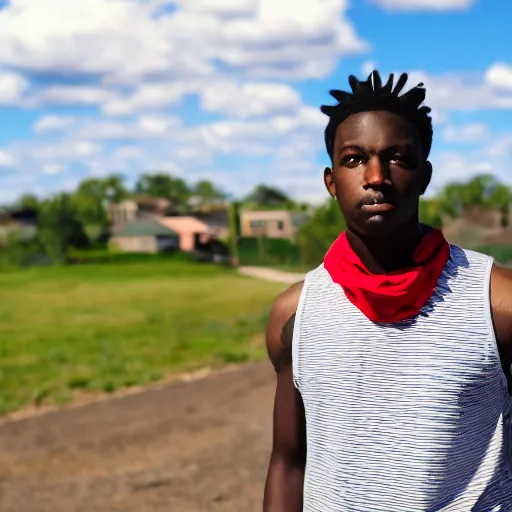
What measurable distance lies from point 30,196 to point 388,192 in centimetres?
4070

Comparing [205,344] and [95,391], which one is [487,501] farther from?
A: [205,344]

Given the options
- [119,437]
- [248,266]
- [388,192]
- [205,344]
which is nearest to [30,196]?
A: [248,266]

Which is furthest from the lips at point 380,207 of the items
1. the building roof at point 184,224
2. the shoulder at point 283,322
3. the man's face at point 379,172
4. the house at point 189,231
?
the building roof at point 184,224

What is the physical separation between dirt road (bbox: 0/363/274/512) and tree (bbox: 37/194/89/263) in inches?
777

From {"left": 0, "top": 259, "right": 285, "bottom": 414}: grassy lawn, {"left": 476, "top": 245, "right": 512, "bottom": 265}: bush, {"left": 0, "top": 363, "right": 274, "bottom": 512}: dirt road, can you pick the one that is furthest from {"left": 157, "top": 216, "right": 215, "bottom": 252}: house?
{"left": 0, "top": 363, "right": 274, "bottom": 512}: dirt road

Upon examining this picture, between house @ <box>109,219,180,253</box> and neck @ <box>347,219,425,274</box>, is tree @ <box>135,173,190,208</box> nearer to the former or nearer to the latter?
house @ <box>109,219,180,253</box>

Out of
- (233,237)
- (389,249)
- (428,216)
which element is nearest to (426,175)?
(389,249)

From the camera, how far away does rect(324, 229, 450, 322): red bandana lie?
177 centimetres

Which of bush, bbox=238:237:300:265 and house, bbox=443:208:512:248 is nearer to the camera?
bush, bbox=238:237:300:265

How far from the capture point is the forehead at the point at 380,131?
1.85 metres

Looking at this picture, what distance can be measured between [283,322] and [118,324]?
63.7 feet

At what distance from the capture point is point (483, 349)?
5.72 ft

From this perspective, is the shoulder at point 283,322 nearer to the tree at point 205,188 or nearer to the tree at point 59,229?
the tree at point 59,229

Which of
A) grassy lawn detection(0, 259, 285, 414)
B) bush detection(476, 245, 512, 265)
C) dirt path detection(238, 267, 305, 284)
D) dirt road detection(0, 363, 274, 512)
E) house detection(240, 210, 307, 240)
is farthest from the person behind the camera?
house detection(240, 210, 307, 240)
